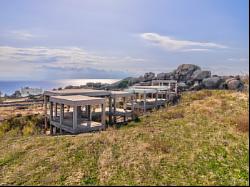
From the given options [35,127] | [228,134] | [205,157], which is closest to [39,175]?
[205,157]

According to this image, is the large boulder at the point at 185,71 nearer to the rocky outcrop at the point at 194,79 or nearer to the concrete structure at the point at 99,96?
the rocky outcrop at the point at 194,79

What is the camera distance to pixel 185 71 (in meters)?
46.3

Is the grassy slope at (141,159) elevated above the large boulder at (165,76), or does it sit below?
below

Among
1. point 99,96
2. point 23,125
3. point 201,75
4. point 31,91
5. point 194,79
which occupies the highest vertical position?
point 201,75

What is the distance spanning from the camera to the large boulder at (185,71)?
45.4 meters

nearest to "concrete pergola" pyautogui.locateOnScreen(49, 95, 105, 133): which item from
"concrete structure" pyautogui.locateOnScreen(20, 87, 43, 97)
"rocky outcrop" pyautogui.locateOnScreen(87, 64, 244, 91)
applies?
"rocky outcrop" pyautogui.locateOnScreen(87, 64, 244, 91)

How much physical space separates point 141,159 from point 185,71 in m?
39.8

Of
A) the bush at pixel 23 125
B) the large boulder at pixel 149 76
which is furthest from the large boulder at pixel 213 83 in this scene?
the bush at pixel 23 125

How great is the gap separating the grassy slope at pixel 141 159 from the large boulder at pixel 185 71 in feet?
113

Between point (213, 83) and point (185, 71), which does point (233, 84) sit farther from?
point (185, 71)

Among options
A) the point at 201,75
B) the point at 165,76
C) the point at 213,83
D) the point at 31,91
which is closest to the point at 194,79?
the point at 201,75

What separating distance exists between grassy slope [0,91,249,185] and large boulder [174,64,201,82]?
34.5 m

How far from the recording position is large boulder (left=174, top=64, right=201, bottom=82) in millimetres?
45406

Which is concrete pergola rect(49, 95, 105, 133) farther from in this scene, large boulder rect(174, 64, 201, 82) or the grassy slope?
large boulder rect(174, 64, 201, 82)
